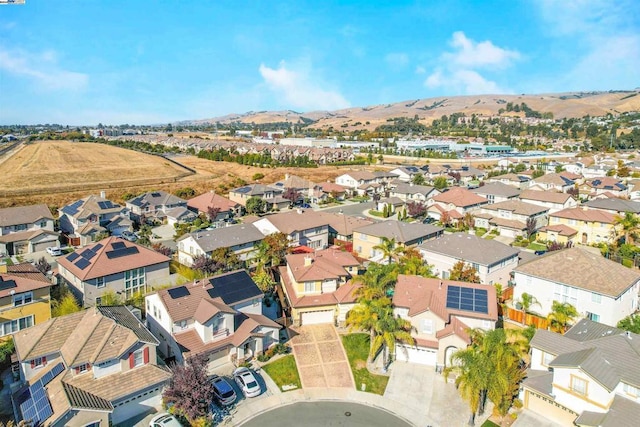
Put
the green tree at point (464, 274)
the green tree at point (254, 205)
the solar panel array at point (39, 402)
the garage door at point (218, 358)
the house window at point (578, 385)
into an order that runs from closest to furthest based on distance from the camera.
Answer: the solar panel array at point (39, 402) < the house window at point (578, 385) < the garage door at point (218, 358) < the green tree at point (464, 274) < the green tree at point (254, 205)

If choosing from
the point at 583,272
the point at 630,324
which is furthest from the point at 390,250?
the point at 630,324

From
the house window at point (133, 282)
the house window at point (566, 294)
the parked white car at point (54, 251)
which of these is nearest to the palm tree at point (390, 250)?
the house window at point (566, 294)

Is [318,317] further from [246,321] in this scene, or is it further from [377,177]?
[377,177]

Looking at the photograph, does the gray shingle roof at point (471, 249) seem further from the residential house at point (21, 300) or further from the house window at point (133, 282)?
the residential house at point (21, 300)

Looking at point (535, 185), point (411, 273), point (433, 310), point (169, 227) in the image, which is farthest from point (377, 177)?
point (433, 310)

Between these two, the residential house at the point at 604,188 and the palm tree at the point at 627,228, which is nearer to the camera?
the palm tree at the point at 627,228

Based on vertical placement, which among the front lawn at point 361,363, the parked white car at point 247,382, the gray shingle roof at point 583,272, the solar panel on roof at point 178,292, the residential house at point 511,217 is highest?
the solar panel on roof at point 178,292

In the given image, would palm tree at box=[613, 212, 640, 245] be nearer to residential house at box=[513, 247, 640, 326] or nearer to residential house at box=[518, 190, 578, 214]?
residential house at box=[518, 190, 578, 214]

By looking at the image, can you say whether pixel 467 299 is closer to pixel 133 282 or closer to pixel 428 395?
pixel 428 395

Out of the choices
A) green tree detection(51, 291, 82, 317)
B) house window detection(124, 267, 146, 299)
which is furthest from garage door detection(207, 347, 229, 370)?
house window detection(124, 267, 146, 299)
